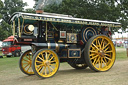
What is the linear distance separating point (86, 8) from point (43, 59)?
16.1 metres

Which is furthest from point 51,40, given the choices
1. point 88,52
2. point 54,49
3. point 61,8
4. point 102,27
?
point 61,8

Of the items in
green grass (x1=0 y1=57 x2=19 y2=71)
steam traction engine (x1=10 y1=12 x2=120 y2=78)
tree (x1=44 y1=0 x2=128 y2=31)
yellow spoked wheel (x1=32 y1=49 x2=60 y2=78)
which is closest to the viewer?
yellow spoked wheel (x1=32 y1=49 x2=60 y2=78)

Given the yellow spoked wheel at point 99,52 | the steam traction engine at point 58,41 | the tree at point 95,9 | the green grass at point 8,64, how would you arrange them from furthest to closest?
the tree at point 95,9
the green grass at point 8,64
the yellow spoked wheel at point 99,52
the steam traction engine at point 58,41

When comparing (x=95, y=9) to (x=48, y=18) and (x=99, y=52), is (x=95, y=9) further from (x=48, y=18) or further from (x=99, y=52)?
(x=48, y=18)

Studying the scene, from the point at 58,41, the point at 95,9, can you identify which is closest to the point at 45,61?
the point at 58,41

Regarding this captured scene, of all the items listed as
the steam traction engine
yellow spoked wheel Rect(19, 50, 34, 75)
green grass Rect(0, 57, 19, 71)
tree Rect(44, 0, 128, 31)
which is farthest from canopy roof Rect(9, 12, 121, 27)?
tree Rect(44, 0, 128, 31)

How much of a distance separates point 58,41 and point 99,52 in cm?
182

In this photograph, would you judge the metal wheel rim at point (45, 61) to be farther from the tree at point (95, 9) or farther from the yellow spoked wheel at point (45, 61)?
the tree at point (95, 9)

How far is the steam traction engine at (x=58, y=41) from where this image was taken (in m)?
7.41

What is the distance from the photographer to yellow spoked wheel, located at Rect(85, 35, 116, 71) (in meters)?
8.16

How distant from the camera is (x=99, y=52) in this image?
8.51m

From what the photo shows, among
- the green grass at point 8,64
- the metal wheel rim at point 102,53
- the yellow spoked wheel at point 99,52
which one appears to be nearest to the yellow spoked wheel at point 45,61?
the yellow spoked wheel at point 99,52

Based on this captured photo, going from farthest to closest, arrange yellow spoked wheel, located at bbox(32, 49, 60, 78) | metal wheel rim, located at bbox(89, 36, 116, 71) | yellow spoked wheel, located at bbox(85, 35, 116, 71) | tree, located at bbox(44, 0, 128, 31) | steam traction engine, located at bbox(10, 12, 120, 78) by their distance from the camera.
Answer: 1. tree, located at bbox(44, 0, 128, 31)
2. metal wheel rim, located at bbox(89, 36, 116, 71)
3. yellow spoked wheel, located at bbox(85, 35, 116, 71)
4. steam traction engine, located at bbox(10, 12, 120, 78)
5. yellow spoked wheel, located at bbox(32, 49, 60, 78)

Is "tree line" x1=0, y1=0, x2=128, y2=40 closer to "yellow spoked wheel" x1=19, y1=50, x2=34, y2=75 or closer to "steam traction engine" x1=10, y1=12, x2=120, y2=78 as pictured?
"steam traction engine" x1=10, y1=12, x2=120, y2=78
